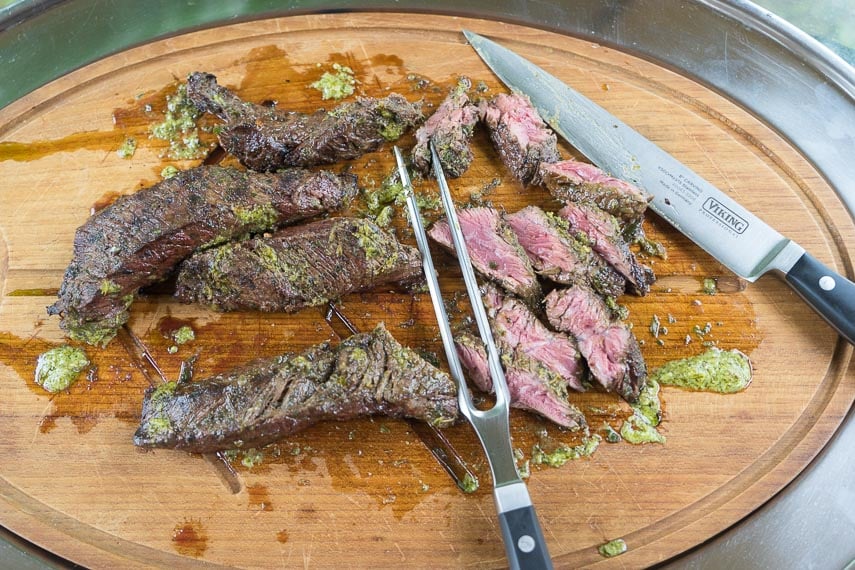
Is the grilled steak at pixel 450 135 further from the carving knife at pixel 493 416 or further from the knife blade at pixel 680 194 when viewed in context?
the knife blade at pixel 680 194

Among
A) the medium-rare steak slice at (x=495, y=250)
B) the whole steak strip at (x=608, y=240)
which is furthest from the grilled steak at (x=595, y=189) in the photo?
the medium-rare steak slice at (x=495, y=250)

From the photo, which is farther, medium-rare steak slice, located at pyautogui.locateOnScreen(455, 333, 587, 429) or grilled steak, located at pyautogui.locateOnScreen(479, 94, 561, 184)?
grilled steak, located at pyautogui.locateOnScreen(479, 94, 561, 184)

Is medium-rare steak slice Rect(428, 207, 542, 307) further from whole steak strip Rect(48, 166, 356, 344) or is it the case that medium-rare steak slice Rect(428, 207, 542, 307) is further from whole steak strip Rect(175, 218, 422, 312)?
whole steak strip Rect(48, 166, 356, 344)

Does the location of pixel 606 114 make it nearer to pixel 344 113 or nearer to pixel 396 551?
pixel 344 113

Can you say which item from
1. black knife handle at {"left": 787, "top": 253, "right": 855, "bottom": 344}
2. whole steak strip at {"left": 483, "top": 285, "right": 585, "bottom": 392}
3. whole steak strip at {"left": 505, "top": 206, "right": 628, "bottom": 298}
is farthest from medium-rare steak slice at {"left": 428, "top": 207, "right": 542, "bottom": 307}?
black knife handle at {"left": 787, "top": 253, "right": 855, "bottom": 344}

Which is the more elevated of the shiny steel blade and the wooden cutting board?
the shiny steel blade

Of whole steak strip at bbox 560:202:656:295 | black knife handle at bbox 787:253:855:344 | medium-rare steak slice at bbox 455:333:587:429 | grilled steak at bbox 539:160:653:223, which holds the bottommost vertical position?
medium-rare steak slice at bbox 455:333:587:429

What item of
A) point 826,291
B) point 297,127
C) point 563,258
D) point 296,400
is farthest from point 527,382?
point 297,127

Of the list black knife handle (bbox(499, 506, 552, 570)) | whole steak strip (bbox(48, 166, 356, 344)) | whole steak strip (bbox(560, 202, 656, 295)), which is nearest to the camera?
black knife handle (bbox(499, 506, 552, 570))
